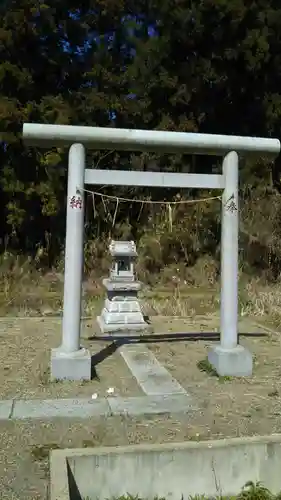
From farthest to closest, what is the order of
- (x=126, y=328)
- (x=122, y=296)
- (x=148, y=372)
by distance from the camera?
(x=122, y=296) → (x=126, y=328) → (x=148, y=372)

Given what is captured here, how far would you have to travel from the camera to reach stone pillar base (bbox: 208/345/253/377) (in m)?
5.32

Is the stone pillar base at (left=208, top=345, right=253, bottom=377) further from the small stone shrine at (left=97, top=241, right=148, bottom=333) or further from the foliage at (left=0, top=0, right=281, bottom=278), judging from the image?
the foliage at (left=0, top=0, right=281, bottom=278)

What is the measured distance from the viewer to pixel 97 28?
15.7m

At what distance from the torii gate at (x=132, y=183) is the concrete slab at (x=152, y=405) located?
725 millimetres

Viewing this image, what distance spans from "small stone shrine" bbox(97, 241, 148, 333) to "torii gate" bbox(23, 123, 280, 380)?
220 centimetres

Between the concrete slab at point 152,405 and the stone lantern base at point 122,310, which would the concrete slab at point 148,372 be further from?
the stone lantern base at point 122,310

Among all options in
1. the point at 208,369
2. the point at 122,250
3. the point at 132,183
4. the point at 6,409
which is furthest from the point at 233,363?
the point at 122,250

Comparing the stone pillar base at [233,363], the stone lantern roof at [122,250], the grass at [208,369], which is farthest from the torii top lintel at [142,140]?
the stone lantern roof at [122,250]

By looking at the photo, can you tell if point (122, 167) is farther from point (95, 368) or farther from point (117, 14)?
point (95, 368)

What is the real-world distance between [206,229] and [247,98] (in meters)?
4.07

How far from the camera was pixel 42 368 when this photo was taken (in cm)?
557

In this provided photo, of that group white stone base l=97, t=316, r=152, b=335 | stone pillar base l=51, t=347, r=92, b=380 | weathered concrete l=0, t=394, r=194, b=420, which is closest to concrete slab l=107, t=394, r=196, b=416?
weathered concrete l=0, t=394, r=194, b=420

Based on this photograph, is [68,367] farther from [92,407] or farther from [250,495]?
[250,495]

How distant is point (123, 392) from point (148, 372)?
647 millimetres
